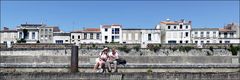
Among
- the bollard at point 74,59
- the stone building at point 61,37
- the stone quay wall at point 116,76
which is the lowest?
the stone quay wall at point 116,76

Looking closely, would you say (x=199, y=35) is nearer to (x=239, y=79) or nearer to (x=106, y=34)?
(x=106, y=34)

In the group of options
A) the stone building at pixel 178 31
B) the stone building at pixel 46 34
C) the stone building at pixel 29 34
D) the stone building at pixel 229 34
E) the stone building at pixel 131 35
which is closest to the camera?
the stone building at pixel 131 35

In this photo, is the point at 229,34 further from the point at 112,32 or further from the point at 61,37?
the point at 61,37

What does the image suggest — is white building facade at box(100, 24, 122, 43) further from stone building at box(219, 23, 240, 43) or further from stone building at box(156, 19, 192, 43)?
stone building at box(219, 23, 240, 43)

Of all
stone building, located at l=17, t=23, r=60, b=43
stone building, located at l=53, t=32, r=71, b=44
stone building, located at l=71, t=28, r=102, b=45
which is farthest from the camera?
stone building, located at l=17, t=23, r=60, b=43

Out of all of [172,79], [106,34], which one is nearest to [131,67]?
[172,79]

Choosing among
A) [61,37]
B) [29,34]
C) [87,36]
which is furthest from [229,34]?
[29,34]

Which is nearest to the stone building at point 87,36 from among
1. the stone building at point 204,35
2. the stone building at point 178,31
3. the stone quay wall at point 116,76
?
the stone building at point 178,31

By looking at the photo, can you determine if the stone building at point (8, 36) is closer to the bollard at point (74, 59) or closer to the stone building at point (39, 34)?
the stone building at point (39, 34)

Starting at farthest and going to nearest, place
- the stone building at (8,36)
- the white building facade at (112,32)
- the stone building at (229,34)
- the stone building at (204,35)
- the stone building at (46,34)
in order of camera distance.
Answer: the stone building at (8,36) → the stone building at (46,34) → the stone building at (204,35) → the stone building at (229,34) → the white building facade at (112,32)

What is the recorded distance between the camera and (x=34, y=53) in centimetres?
4512

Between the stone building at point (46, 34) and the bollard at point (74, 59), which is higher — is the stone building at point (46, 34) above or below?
above

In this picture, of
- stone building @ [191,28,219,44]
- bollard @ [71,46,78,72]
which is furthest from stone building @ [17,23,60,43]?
bollard @ [71,46,78,72]

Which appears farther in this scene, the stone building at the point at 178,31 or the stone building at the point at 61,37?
the stone building at the point at 61,37
